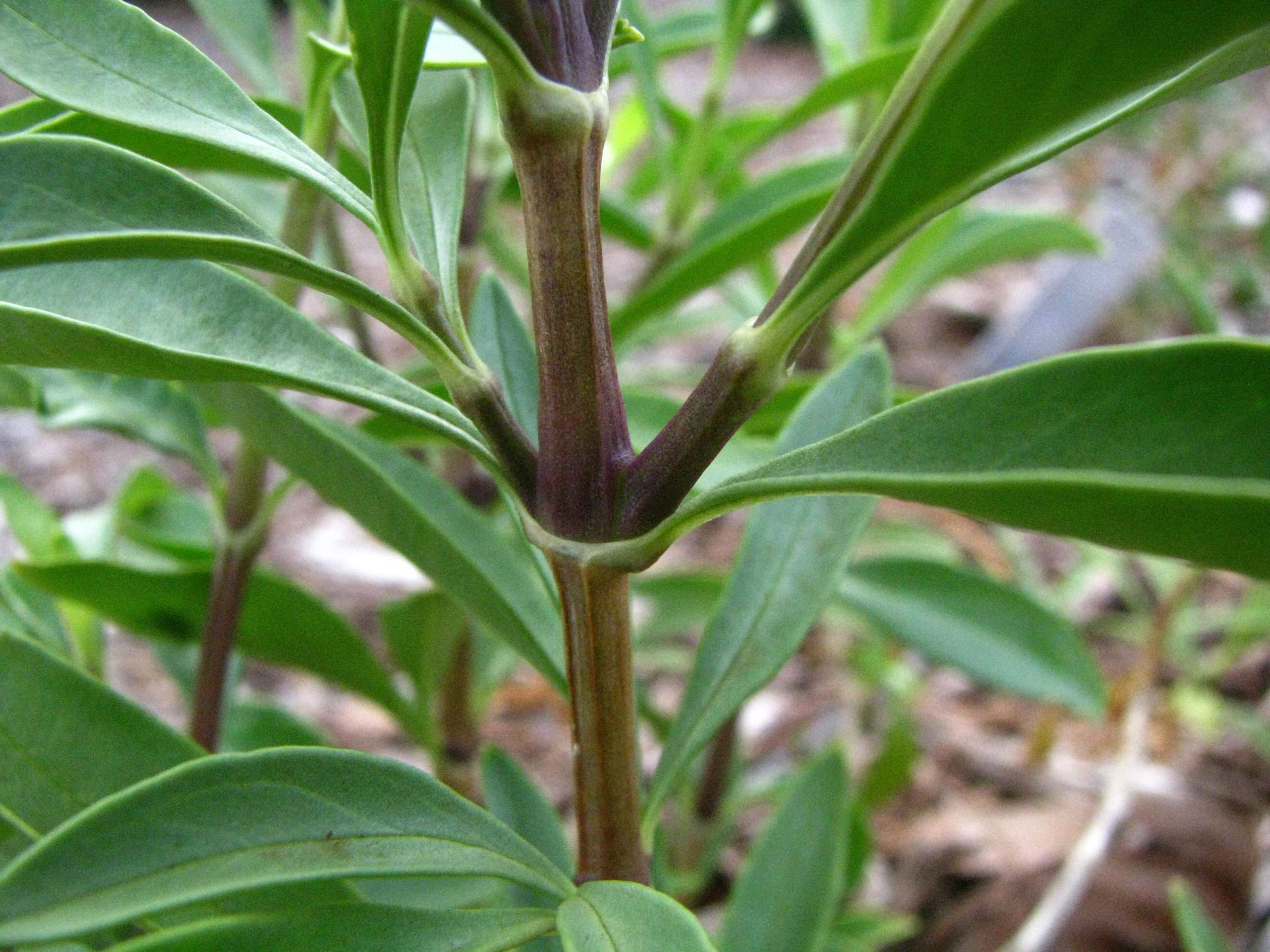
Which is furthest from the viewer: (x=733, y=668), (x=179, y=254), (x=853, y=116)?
(x=853, y=116)

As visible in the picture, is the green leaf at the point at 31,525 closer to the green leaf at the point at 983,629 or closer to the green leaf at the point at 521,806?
the green leaf at the point at 521,806

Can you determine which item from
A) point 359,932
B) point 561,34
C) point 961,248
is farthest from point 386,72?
point 961,248

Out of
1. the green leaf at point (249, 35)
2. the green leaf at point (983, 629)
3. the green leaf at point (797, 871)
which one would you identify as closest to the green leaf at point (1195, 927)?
the green leaf at point (983, 629)

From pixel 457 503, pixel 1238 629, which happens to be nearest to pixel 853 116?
pixel 457 503

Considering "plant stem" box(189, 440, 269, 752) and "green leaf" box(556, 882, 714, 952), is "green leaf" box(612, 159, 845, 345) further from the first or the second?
"green leaf" box(556, 882, 714, 952)

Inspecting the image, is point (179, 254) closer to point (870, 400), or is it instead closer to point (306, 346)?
point (306, 346)
